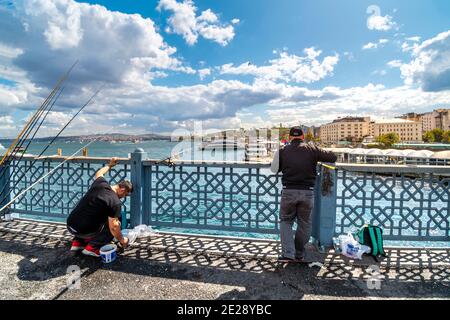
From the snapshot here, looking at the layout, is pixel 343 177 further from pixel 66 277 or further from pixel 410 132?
pixel 410 132

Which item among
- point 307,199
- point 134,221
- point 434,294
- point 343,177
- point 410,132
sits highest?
point 410,132

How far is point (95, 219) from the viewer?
3.57 m

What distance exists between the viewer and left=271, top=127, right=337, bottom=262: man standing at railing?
3.49 m

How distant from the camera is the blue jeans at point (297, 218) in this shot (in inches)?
138

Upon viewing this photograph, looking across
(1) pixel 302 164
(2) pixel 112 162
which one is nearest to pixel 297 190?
(1) pixel 302 164

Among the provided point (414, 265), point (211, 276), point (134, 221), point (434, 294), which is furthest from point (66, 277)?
point (414, 265)

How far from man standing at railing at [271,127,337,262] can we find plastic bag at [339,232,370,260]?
2.24 ft

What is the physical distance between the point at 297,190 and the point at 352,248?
1.29 metres

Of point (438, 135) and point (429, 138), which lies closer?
point (438, 135)

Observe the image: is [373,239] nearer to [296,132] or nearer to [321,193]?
[321,193]

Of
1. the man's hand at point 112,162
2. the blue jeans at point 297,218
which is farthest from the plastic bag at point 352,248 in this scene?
the man's hand at point 112,162

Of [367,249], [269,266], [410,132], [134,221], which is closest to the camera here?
[269,266]
